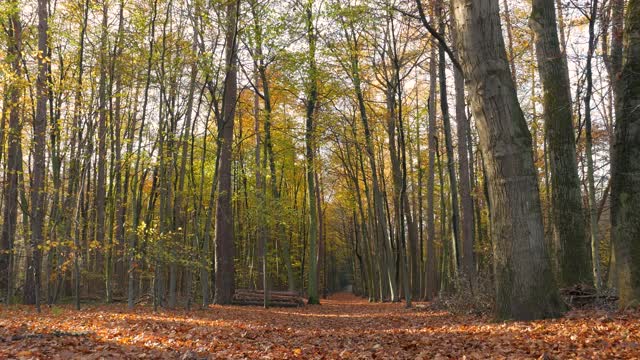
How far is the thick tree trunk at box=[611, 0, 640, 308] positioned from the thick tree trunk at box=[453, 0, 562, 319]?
97 cm

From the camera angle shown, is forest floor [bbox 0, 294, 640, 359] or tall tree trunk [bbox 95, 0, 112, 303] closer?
forest floor [bbox 0, 294, 640, 359]

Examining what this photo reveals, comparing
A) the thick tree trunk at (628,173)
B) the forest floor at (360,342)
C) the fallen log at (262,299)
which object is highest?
the thick tree trunk at (628,173)

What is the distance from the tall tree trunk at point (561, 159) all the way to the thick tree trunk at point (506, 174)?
179cm

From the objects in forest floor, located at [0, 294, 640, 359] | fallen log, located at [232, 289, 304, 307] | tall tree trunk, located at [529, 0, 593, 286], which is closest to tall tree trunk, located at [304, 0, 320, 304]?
fallen log, located at [232, 289, 304, 307]

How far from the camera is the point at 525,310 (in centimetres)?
696

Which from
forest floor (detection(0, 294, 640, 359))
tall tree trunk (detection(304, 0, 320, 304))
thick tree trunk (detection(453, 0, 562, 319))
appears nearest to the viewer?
forest floor (detection(0, 294, 640, 359))

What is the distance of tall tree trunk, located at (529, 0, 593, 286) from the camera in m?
8.44

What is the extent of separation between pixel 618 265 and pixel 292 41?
1409cm

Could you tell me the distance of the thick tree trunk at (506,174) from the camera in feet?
22.9

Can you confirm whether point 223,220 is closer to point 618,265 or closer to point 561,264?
point 561,264

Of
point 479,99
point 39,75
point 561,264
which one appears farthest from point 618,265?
point 39,75

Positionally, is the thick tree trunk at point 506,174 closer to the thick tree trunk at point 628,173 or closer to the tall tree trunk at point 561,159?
the thick tree trunk at point 628,173

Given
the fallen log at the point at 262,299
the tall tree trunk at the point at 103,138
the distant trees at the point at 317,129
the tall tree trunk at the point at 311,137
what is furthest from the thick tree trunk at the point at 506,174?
the fallen log at the point at 262,299

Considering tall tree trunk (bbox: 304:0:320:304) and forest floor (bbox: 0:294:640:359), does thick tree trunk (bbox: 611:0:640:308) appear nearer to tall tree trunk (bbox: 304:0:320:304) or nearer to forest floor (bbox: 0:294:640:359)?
forest floor (bbox: 0:294:640:359)
